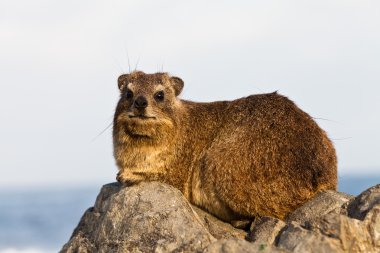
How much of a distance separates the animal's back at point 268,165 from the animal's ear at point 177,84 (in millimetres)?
1513

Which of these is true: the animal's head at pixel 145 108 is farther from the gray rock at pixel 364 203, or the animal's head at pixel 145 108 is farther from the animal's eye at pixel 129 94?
the gray rock at pixel 364 203

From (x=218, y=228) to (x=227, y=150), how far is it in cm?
125

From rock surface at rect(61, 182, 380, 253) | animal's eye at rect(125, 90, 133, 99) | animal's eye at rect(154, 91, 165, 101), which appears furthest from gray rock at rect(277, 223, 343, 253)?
animal's eye at rect(125, 90, 133, 99)

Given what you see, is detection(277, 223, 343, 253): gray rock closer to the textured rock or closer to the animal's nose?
the textured rock

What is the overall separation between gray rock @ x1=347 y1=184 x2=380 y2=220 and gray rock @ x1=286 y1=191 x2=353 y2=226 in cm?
91

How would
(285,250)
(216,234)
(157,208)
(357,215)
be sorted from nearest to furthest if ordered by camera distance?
(285,250) → (357,215) → (157,208) → (216,234)

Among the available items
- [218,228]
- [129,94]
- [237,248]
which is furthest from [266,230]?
[129,94]

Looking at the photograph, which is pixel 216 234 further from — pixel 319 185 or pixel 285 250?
pixel 285 250

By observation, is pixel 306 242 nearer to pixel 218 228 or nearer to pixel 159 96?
pixel 218 228

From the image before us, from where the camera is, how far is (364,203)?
30.0 ft

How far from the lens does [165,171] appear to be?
11.5 m

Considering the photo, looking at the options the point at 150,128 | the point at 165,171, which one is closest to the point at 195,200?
the point at 165,171

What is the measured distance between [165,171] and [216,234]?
4.64ft

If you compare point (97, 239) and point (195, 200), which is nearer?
point (97, 239)
